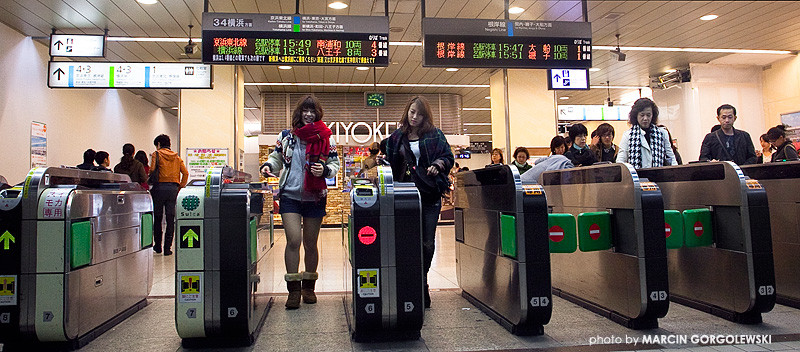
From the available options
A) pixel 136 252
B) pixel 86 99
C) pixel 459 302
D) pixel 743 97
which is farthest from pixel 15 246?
pixel 743 97

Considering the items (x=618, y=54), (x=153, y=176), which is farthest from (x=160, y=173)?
(x=618, y=54)

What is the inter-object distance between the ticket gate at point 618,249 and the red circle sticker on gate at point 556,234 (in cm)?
12

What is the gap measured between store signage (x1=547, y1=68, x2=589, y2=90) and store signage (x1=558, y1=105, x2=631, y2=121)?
339 cm

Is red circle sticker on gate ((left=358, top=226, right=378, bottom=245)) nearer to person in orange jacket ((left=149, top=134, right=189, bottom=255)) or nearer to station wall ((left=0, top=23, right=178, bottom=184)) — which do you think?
person in orange jacket ((left=149, top=134, right=189, bottom=255))

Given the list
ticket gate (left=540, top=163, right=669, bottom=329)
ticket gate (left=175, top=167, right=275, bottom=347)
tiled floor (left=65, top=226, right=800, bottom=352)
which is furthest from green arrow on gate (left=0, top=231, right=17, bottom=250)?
ticket gate (left=540, top=163, right=669, bottom=329)

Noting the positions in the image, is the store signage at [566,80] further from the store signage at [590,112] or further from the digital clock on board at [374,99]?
the digital clock on board at [374,99]

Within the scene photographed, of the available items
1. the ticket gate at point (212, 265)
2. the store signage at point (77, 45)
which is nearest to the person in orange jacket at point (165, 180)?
the store signage at point (77, 45)

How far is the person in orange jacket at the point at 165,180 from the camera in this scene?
6781mm

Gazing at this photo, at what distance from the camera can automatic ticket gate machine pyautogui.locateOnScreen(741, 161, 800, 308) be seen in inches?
150

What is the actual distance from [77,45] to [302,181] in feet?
17.1

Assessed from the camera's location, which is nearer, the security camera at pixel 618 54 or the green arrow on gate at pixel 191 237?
the green arrow on gate at pixel 191 237

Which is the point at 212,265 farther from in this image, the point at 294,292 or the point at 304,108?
the point at 304,108

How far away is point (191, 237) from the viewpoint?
2799mm

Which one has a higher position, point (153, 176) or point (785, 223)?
point (153, 176)
